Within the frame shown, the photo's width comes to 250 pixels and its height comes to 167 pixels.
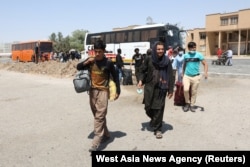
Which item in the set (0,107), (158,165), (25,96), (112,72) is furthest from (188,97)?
(25,96)

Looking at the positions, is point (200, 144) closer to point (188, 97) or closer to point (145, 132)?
point (145, 132)

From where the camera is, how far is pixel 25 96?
10.9m

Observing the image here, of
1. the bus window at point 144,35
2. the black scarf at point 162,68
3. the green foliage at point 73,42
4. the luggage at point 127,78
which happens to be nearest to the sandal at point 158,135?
the black scarf at point 162,68

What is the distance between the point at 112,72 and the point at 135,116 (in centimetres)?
246

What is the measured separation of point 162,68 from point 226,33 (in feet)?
201

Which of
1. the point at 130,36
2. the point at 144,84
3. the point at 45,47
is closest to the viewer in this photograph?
the point at 144,84

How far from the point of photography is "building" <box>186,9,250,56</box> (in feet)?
183

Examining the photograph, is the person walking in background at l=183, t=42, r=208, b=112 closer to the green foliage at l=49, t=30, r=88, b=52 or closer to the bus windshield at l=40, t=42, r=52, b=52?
the bus windshield at l=40, t=42, r=52, b=52

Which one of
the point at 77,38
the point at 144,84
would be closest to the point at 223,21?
the point at 77,38

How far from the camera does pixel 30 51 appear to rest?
38000 mm

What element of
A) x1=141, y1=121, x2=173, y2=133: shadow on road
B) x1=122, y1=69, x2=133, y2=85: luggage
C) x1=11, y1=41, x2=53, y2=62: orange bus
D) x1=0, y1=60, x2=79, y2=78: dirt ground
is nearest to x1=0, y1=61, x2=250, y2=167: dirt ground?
x1=141, y1=121, x2=173, y2=133: shadow on road

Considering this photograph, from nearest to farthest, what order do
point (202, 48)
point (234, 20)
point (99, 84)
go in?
point (99, 84)
point (234, 20)
point (202, 48)

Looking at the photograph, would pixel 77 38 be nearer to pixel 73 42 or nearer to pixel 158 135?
pixel 73 42

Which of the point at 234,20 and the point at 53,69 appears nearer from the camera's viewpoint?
the point at 53,69
